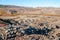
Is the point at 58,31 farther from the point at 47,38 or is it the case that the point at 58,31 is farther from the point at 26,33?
the point at 26,33

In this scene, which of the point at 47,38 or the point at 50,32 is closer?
the point at 47,38

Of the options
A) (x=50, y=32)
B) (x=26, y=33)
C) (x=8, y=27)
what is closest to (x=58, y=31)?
(x=50, y=32)

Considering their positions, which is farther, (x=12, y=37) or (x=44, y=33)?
(x=44, y=33)

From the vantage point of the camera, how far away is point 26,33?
20.0 meters

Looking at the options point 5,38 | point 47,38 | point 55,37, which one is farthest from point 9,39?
point 55,37

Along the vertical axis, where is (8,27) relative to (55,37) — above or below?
above

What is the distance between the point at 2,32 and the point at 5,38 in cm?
90

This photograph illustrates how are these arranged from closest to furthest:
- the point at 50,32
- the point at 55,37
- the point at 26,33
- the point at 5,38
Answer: the point at 5,38, the point at 26,33, the point at 55,37, the point at 50,32

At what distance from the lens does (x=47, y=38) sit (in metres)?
20.7

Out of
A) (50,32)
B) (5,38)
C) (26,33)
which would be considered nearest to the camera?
(5,38)

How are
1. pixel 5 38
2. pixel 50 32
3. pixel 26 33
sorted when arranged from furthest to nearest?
1. pixel 50 32
2. pixel 26 33
3. pixel 5 38

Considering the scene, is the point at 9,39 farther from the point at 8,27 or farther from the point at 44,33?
the point at 44,33

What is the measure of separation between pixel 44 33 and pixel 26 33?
11.1 ft

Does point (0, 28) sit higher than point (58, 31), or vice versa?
A: point (0, 28)
